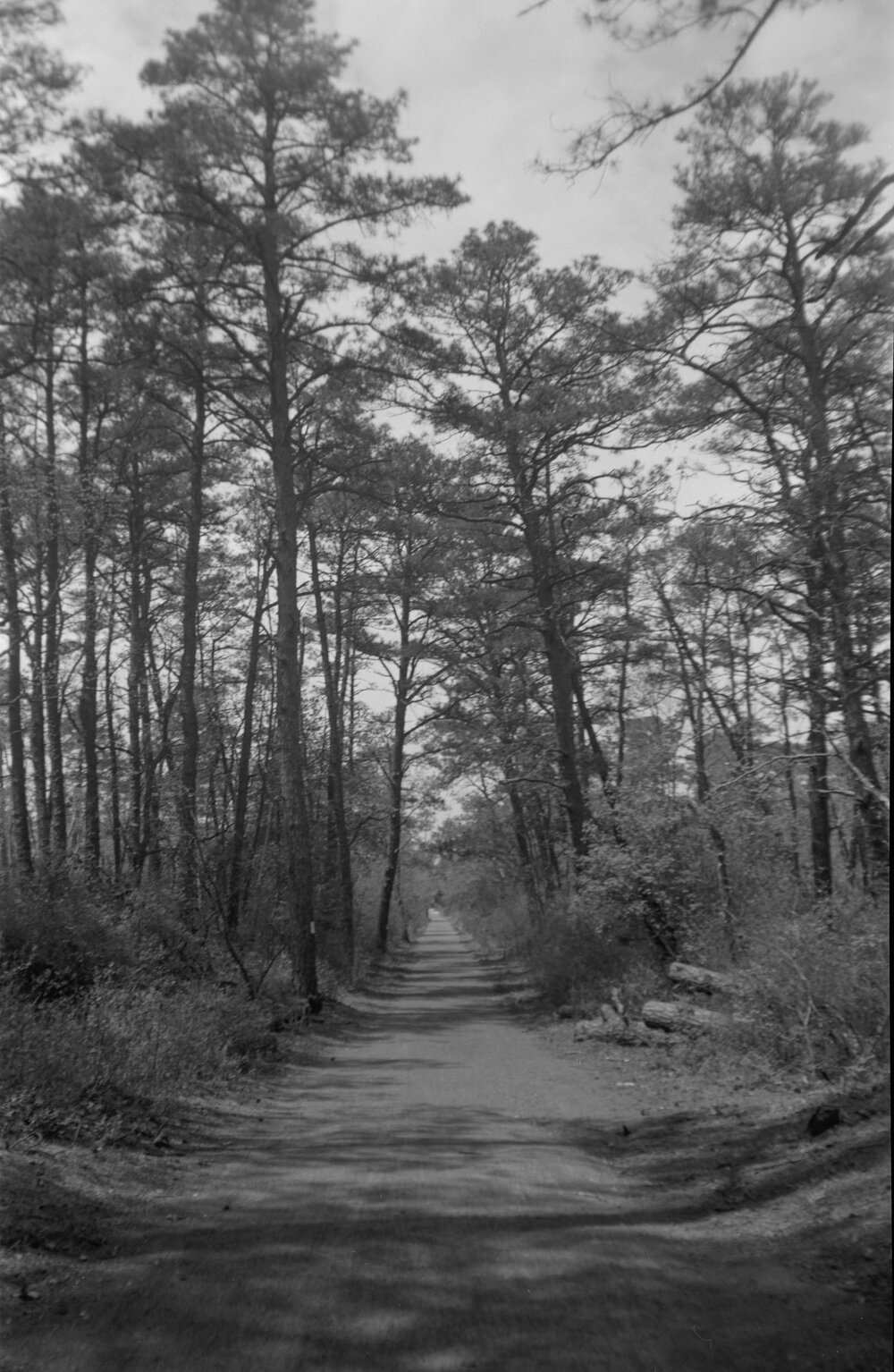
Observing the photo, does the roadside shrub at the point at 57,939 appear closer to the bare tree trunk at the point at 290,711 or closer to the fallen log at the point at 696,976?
the bare tree trunk at the point at 290,711

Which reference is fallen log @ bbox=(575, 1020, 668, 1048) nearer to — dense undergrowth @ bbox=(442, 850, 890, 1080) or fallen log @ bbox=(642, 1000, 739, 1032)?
fallen log @ bbox=(642, 1000, 739, 1032)


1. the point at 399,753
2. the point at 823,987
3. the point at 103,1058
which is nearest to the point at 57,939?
the point at 103,1058

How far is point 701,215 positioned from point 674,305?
1.25 metres

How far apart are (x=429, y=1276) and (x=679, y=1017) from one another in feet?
26.5

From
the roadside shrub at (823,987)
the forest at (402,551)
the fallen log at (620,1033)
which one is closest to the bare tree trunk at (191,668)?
the forest at (402,551)

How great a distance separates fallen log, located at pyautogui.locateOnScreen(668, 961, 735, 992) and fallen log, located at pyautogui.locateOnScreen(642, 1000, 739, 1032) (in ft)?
1.16

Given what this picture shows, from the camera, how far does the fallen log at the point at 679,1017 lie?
35.2 feet

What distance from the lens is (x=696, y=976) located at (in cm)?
1327

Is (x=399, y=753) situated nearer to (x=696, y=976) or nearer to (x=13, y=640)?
(x=13, y=640)

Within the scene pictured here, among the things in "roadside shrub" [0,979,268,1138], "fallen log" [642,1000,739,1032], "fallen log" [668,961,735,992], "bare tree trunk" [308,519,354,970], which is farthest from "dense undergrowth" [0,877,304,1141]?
"bare tree trunk" [308,519,354,970]

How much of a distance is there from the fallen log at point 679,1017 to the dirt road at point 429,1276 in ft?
10.0

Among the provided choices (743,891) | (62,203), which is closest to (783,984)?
(743,891)

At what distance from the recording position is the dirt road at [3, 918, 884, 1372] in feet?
12.8

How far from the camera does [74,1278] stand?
478 cm
